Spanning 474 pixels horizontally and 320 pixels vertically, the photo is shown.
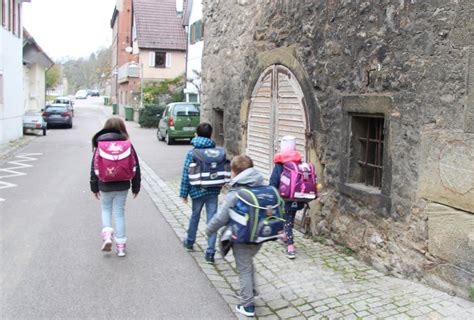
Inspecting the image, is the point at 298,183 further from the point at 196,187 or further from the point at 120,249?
the point at 120,249

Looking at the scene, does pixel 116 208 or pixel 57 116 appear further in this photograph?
pixel 57 116

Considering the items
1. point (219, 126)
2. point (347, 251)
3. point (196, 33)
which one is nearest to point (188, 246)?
point (347, 251)

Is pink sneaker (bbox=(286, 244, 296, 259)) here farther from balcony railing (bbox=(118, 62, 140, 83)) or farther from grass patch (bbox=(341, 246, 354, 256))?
balcony railing (bbox=(118, 62, 140, 83))

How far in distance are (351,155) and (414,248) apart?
1496mm

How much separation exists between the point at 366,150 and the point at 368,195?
66 centimetres

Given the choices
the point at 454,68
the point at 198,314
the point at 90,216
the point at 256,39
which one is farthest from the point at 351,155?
the point at 90,216

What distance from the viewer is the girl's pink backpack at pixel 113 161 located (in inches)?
233

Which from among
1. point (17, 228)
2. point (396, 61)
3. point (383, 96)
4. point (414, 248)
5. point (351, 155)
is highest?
point (396, 61)

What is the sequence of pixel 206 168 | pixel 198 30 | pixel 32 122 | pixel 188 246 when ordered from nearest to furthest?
pixel 206 168
pixel 188 246
pixel 32 122
pixel 198 30

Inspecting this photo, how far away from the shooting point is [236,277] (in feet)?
18.2

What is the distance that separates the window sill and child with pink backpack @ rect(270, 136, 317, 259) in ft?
1.45

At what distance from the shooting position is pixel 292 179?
5.86m

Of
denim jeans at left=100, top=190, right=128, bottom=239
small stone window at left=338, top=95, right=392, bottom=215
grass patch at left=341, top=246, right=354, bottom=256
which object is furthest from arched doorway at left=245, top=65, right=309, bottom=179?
denim jeans at left=100, top=190, right=128, bottom=239

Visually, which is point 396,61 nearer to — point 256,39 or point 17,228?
point 256,39
